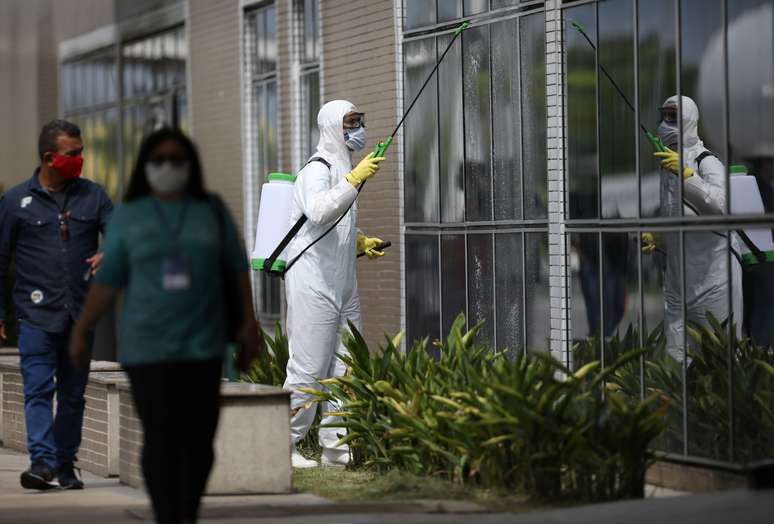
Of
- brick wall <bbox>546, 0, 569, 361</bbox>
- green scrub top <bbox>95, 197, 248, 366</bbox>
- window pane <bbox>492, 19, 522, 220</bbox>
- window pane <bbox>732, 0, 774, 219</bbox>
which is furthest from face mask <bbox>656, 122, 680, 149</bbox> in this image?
green scrub top <bbox>95, 197, 248, 366</bbox>

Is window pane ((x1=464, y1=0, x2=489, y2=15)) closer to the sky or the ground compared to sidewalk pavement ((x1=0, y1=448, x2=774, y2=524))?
closer to the sky

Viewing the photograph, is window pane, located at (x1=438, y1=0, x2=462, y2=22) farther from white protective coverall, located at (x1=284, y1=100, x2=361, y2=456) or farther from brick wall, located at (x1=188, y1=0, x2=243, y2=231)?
brick wall, located at (x1=188, y1=0, x2=243, y2=231)

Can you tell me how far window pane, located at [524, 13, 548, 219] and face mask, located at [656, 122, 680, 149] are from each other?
1.50m

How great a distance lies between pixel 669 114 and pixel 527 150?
6.29ft

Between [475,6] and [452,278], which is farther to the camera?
[452,278]

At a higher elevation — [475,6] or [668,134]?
[475,6]

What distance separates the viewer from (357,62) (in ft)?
47.2

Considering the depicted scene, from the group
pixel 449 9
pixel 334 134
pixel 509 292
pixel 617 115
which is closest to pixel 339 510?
pixel 334 134

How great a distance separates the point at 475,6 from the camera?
1260 centimetres

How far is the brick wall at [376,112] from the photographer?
13.8 metres

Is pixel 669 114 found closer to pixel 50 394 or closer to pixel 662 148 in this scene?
pixel 662 148

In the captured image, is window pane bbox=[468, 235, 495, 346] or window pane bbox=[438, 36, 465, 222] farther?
window pane bbox=[438, 36, 465, 222]

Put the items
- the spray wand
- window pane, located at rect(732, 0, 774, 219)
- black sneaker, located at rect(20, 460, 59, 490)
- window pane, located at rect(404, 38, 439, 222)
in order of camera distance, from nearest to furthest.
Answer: window pane, located at rect(732, 0, 774, 219)
black sneaker, located at rect(20, 460, 59, 490)
the spray wand
window pane, located at rect(404, 38, 439, 222)

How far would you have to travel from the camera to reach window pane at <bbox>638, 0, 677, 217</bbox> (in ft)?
33.0
